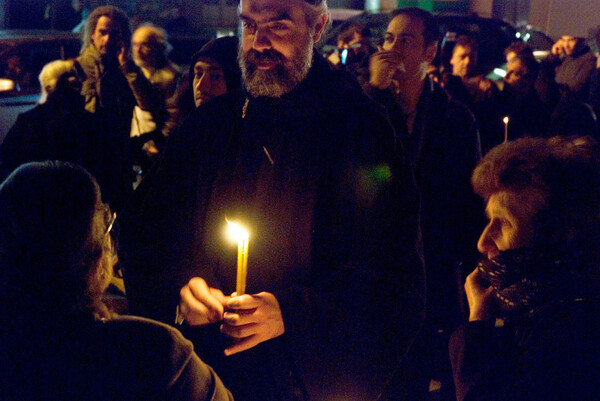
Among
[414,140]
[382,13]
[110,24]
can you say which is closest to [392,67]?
[414,140]

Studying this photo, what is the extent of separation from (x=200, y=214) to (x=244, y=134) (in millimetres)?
281

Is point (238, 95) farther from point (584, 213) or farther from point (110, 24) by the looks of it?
point (110, 24)

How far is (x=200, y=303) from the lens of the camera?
1.99m

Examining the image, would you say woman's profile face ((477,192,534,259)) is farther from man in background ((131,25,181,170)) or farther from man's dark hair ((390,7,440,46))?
man in background ((131,25,181,170))

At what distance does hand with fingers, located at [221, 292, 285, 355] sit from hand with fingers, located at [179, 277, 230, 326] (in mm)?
46

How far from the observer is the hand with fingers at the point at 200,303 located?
1.91m

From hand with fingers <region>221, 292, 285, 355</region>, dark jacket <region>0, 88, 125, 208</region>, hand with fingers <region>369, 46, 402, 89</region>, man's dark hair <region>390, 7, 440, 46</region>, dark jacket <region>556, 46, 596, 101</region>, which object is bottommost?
dark jacket <region>556, 46, 596, 101</region>

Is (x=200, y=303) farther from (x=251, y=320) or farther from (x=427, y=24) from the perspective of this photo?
(x=427, y=24)

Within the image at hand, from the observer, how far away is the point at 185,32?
1140 cm

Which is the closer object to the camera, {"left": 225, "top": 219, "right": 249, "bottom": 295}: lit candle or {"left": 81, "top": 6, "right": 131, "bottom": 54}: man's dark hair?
{"left": 225, "top": 219, "right": 249, "bottom": 295}: lit candle

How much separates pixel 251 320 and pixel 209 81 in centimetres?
224

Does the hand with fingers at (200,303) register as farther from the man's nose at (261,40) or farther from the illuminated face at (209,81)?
the illuminated face at (209,81)

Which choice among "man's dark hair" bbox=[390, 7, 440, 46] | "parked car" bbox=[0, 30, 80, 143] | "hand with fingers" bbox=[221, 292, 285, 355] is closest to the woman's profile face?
"hand with fingers" bbox=[221, 292, 285, 355]

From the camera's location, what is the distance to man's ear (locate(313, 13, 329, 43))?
94.3 inches
